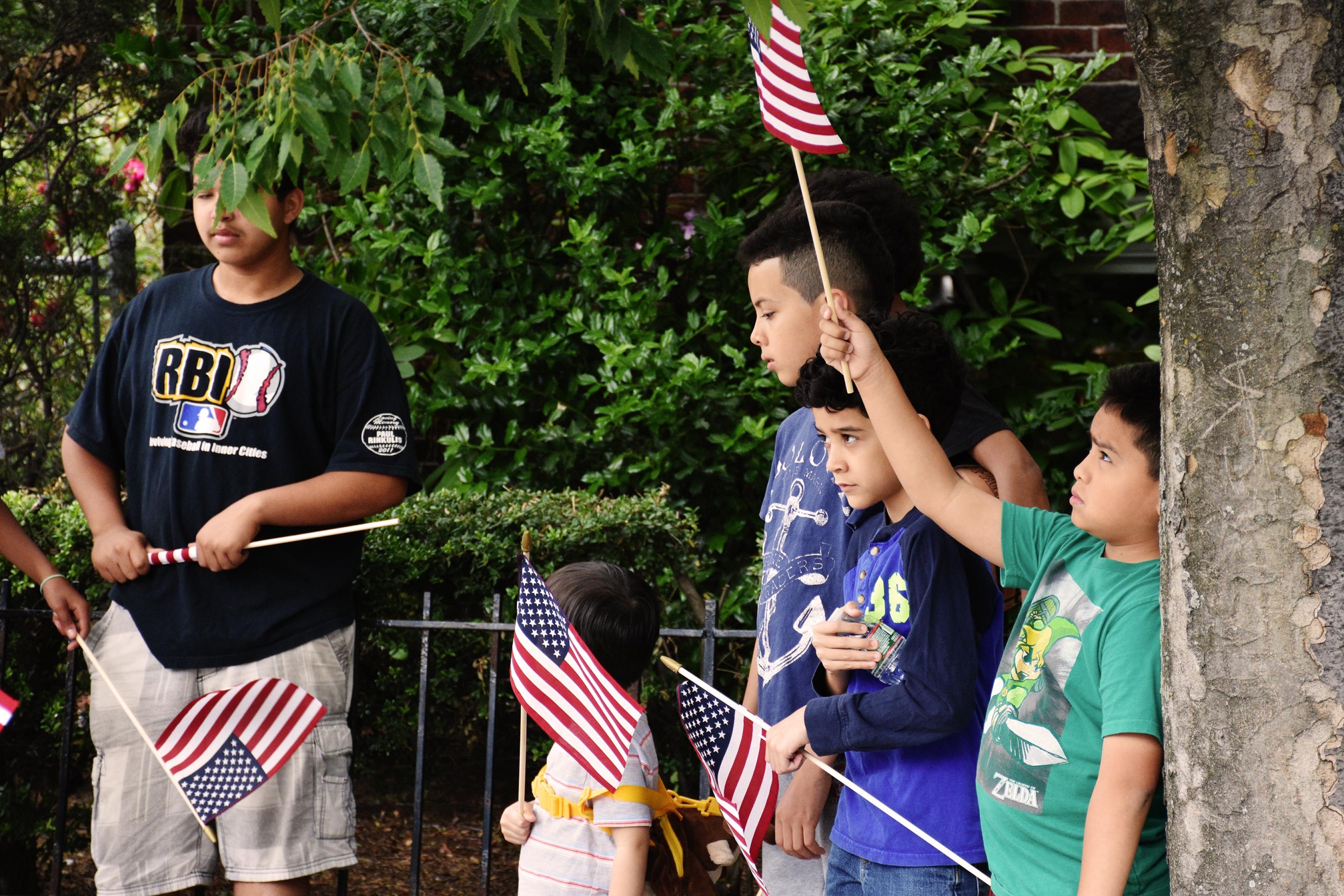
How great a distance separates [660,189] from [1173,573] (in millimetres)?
3779

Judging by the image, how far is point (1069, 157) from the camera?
498 cm

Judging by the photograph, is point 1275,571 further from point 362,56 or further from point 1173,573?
point 362,56

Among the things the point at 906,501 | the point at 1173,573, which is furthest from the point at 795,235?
the point at 1173,573

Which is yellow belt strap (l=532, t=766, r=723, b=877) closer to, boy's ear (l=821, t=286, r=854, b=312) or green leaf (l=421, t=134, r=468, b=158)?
boy's ear (l=821, t=286, r=854, b=312)

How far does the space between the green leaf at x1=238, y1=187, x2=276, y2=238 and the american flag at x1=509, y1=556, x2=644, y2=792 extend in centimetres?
83

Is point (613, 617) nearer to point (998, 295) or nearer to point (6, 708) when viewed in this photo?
point (6, 708)

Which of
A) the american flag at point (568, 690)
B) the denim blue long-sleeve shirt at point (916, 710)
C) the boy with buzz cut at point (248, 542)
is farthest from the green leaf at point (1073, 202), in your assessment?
the american flag at point (568, 690)

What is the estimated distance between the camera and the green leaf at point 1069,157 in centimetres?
496

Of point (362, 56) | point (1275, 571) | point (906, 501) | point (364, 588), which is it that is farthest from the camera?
point (364, 588)

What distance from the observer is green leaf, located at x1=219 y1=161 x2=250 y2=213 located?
7.38ft

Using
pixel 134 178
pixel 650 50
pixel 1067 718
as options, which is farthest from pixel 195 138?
pixel 134 178

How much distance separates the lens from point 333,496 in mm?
2924

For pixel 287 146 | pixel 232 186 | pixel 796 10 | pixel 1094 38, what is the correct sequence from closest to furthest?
pixel 796 10, pixel 232 186, pixel 287 146, pixel 1094 38

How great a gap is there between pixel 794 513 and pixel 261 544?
48.2 inches
